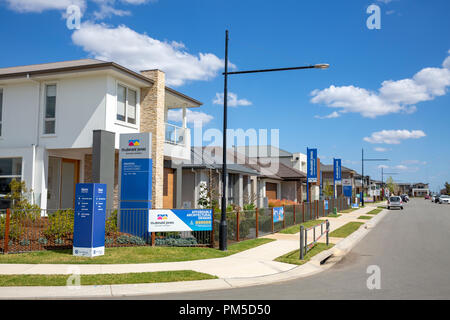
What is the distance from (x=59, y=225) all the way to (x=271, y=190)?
31.1 metres

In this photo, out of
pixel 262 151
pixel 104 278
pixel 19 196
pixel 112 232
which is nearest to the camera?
pixel 104 278

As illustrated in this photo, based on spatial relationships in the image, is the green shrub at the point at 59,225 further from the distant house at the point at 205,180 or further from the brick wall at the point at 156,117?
the distant house at the point at 205,180

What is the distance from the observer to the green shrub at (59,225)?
13180mm

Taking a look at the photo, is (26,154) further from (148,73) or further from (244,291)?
(244,291)

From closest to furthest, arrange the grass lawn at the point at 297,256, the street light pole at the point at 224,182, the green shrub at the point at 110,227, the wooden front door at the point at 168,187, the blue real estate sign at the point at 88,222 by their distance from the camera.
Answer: the blue real estate sign at the point at 88,222 < the grass lawn at the point at 297,256 < the street light pole at the point at 224,182 < the green shrub at the point at 110,227 < the wooden front door at the point at 168,187

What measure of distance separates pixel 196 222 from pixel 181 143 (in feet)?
27.8

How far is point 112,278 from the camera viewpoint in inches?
353

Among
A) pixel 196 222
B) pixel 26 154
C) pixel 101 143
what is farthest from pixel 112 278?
pixel 26 154

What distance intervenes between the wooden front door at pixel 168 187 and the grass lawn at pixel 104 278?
41.8ft

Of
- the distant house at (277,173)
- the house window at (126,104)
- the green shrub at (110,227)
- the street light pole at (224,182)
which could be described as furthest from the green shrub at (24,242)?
the distant house at (277,173)

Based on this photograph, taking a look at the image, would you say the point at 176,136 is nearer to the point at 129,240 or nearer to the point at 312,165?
the point at 129,240

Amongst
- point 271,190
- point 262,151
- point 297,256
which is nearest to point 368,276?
point 297,256

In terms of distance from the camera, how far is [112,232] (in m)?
14.5

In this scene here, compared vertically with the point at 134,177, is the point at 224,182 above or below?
below
